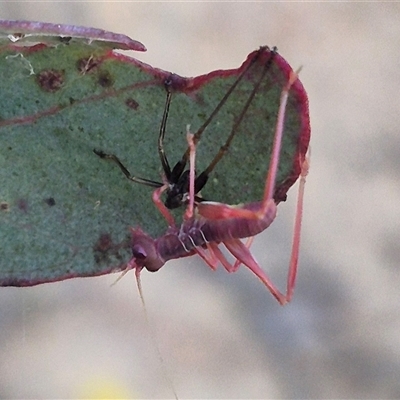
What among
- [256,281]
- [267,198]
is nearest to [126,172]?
[267,198]

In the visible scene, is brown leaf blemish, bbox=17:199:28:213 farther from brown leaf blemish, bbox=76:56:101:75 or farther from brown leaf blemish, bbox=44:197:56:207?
brown leaf blemish, bbox=76:56:101:75

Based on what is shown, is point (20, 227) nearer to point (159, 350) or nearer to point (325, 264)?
point (159, 350)

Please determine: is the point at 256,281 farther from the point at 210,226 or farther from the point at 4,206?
the point at 4,206

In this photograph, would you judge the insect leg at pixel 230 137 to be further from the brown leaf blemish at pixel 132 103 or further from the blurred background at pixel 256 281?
the blurred background at pixel 256 281

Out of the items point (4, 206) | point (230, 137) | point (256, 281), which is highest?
point (230, 137)

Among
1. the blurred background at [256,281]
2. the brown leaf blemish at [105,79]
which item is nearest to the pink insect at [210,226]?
the brown leaf blemish at [105,79]

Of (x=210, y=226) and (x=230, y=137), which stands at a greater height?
(x=230, y=137)

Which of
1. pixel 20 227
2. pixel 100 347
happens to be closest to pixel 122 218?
pixel 20 227

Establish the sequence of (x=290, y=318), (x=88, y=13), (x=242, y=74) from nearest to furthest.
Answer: (x=242, y=74)
(x=88, y=13)
(x=290, y=318)
